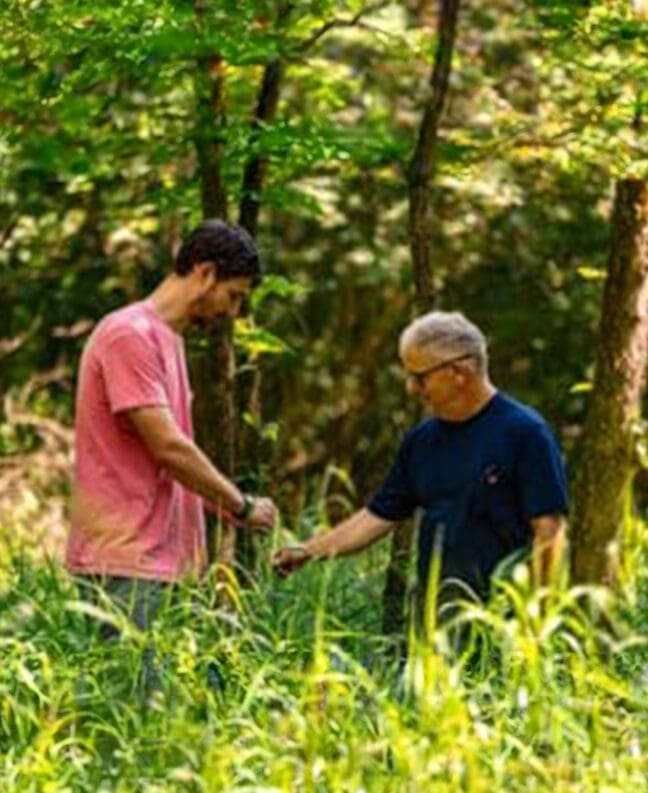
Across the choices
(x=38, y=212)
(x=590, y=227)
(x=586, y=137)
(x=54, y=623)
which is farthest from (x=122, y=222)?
(x=54, y=623)

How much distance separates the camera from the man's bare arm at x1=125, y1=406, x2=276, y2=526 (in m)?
7.19

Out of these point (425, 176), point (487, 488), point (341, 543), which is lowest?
point (341, 543)

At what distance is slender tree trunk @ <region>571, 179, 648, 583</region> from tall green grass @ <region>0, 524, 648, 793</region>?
6.33 ft

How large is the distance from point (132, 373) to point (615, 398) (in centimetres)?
294

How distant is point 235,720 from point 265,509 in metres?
1.32

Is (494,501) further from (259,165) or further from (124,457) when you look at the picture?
(259,165)

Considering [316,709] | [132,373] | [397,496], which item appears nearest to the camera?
[316,709]

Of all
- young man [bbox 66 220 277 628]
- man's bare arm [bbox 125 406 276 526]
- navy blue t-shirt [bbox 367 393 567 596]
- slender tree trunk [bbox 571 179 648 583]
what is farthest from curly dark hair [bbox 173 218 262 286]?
slender tree trunk [bbox 571 179 648 583]

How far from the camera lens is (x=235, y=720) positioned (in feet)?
20.6

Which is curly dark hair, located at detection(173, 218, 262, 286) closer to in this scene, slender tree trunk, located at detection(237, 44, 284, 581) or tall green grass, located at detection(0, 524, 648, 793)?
tall green grass, located at detection(0, 524, 648, 793)

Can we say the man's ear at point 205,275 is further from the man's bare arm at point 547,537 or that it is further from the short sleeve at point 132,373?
the man's bare arm at point 547,537

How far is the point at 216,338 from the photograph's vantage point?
963cm

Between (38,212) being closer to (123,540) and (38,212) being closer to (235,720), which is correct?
(123,540)

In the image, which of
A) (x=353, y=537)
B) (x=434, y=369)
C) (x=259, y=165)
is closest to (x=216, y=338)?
(x=259, y=165)
